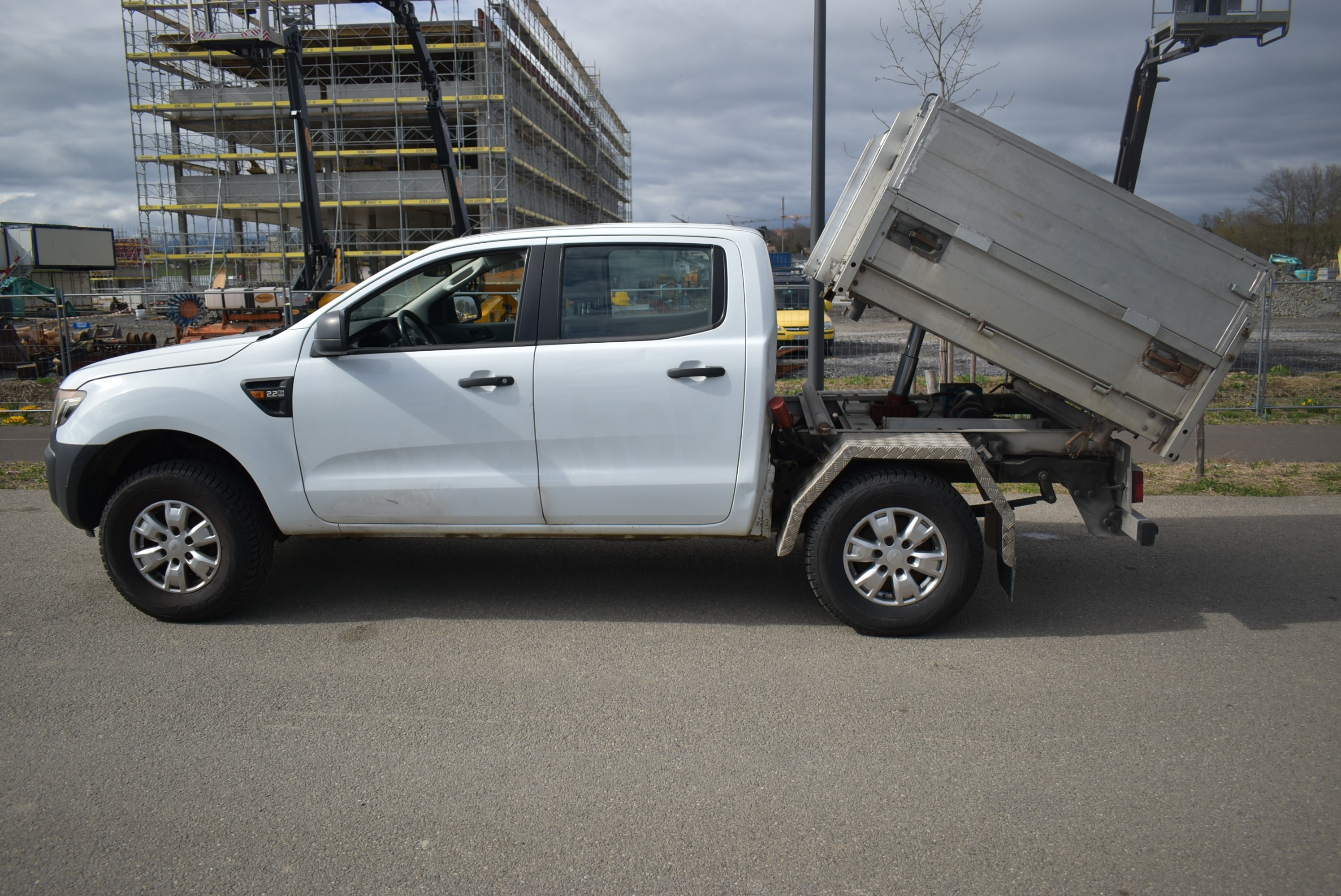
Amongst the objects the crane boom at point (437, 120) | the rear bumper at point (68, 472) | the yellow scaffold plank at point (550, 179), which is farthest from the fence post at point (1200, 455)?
the yellow scaffold plank at point (550, 179)

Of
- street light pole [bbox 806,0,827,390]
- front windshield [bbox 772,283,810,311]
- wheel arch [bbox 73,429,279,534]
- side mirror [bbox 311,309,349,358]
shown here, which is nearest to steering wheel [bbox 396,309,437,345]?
side mirror [bbox 311,309,349,358]

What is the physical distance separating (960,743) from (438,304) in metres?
3.61

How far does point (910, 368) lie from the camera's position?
5793 millimetres

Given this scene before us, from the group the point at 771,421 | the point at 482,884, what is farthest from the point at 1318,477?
the point at 482,884

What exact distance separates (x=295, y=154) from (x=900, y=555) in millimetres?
43523

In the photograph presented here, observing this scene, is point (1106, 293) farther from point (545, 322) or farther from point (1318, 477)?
point (1318, 477)

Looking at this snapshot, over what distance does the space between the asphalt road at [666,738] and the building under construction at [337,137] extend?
38.4 m

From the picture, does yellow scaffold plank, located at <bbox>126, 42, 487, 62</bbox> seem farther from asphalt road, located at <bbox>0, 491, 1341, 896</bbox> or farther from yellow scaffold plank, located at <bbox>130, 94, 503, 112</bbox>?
asphalt road, located at <bbox>0, 491, 1341, 896</bbox>

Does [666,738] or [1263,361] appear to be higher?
[1263,361]

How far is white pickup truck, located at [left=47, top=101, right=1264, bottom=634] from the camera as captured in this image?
461 cm

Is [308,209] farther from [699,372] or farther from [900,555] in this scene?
[900,555]

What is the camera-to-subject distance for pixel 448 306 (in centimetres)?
531

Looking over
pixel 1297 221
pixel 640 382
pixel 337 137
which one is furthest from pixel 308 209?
pixel 1297 221

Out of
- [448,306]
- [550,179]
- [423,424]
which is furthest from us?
[550,179]
